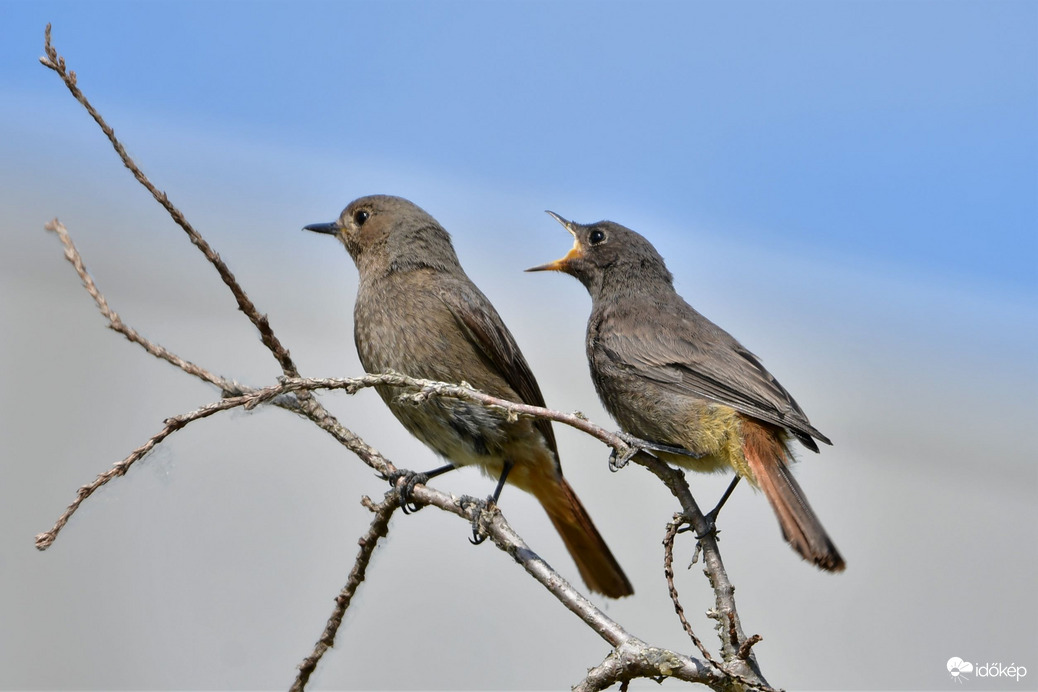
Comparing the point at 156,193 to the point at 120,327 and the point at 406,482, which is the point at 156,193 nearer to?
the point at 120,327

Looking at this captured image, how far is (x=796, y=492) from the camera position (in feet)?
11.6

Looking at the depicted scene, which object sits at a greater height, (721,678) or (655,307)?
(655,307)

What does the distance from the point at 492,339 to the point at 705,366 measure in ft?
3.31

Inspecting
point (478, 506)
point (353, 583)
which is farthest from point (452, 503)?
point (353, 583)

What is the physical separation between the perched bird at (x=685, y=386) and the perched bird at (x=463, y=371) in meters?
0.44

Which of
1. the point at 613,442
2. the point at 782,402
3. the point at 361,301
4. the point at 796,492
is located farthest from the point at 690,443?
the point at 361,301

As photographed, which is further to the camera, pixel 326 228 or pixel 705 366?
pixel 326 228

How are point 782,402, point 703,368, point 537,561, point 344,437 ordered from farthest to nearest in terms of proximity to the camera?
point 703,368 → point 782,402 → point 344,437 → point 537,561

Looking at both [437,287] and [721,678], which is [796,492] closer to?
[721,678]

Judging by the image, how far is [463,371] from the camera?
4.57 meters

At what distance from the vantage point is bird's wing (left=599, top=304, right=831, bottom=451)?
4.11 meters

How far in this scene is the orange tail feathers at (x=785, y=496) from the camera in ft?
10.2

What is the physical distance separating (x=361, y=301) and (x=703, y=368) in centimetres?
174

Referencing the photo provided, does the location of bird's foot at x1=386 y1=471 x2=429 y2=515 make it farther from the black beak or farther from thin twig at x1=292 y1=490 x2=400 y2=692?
the black beak
